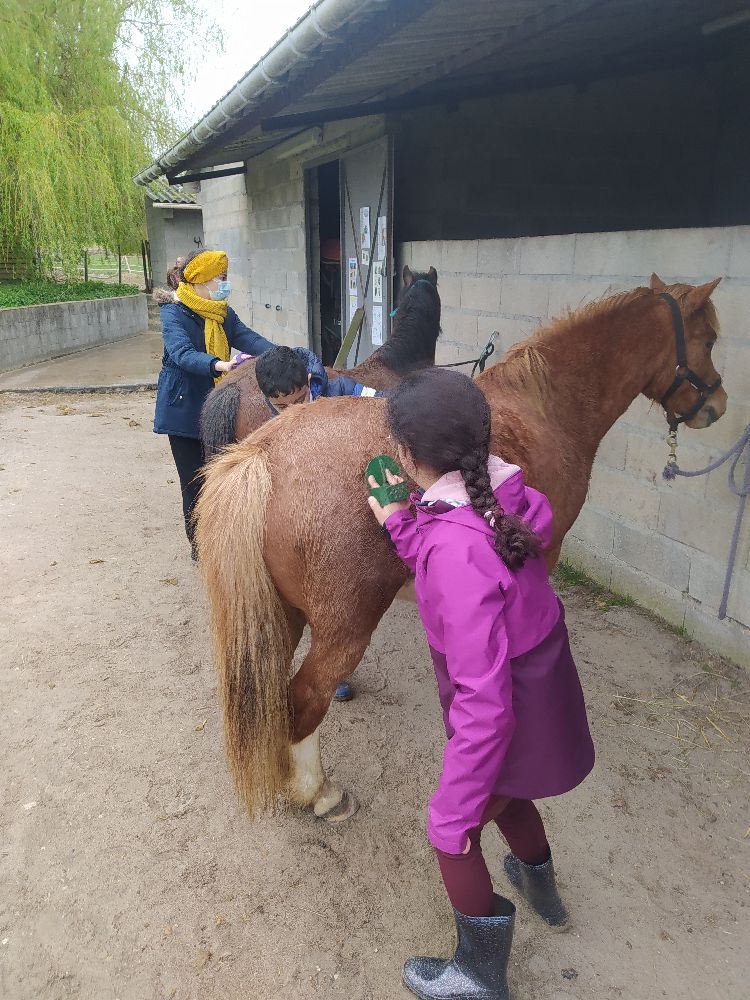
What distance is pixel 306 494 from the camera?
1.90 m

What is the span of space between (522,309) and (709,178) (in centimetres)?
198

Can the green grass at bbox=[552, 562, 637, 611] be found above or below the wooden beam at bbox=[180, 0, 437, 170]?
below

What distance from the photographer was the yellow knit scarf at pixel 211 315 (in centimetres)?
380

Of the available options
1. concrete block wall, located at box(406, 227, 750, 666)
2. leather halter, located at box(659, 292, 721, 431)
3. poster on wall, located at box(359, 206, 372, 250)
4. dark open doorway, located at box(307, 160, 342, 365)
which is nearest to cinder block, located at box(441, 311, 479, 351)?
concrete block wall, located at box(406, 227, 750, 666)

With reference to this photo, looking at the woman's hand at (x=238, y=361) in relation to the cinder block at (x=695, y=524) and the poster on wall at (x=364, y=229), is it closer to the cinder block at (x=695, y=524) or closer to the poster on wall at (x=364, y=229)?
the cinder block at (x=695, y=524)

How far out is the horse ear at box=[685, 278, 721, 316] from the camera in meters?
2.63

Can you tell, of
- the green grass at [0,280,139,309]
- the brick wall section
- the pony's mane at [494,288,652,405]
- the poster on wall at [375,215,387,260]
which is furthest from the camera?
the green grass at [0,280,139,309]

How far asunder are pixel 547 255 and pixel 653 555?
180cm

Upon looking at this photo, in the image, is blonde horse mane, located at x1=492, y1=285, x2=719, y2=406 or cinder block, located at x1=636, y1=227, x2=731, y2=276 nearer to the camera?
blonde horse mane, located at x1=492, y1=285, x2=719, y2=406

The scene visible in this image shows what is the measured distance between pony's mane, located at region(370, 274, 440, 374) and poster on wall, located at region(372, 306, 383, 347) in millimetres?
1857

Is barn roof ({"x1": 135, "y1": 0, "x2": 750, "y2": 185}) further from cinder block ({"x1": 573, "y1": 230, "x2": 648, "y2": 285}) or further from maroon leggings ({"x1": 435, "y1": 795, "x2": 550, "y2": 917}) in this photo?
maroon leggings ({"x1": 435, "y1": 795, "x2": 550, "y2": 917})

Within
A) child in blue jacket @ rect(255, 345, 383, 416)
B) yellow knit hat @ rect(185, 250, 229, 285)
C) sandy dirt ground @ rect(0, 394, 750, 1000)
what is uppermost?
yellow knit hat @ rect(185, 250, 229, 285)

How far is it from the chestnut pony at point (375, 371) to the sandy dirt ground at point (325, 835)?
1142mm

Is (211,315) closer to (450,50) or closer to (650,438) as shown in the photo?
(450,50)
